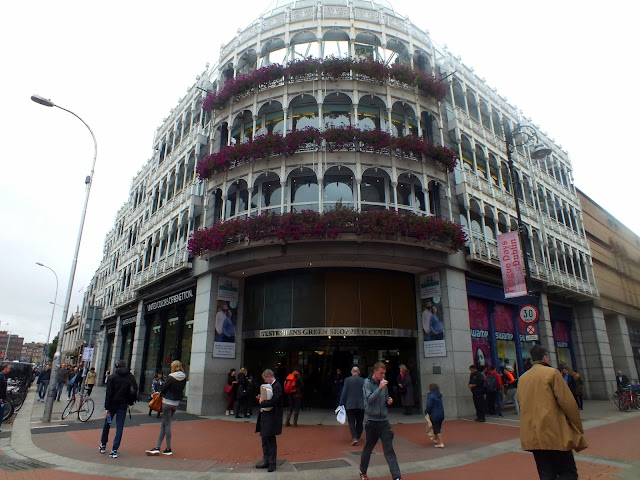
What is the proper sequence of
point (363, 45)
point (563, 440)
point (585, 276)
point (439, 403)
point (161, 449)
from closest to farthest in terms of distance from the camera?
point (563, 440)
point (161, 449)
point (439, 403)
point (363, 45)
point (585, 276)

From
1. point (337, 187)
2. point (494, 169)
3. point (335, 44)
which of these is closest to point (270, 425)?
point (337, 187)

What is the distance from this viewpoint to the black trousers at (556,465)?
446 centimetres

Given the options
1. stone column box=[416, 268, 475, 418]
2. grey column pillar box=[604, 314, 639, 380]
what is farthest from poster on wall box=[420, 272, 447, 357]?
grey column pillar box=[604, 314, 639, 380]

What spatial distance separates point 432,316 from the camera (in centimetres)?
1698

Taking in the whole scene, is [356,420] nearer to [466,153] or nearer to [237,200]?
[237,200]

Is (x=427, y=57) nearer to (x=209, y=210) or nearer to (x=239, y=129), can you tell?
(x=239, y=129)

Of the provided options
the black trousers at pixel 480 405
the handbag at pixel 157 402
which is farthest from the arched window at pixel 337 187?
the handbag at pixel 157 402

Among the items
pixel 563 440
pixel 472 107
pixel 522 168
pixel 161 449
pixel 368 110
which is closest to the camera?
pixel 563 440

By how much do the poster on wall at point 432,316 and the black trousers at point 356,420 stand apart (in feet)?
23.0

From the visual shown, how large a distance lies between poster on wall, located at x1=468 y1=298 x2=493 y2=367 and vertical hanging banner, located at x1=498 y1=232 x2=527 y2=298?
7.05 feet

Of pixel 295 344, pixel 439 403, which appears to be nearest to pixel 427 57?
pixel 295 344

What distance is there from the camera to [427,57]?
2045 cm

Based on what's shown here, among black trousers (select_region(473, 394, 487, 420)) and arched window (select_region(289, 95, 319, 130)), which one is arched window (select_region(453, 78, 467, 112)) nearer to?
arched window (select_region(289, 95, 319, 130))

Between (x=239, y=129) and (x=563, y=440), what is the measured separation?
18482 millimetres
